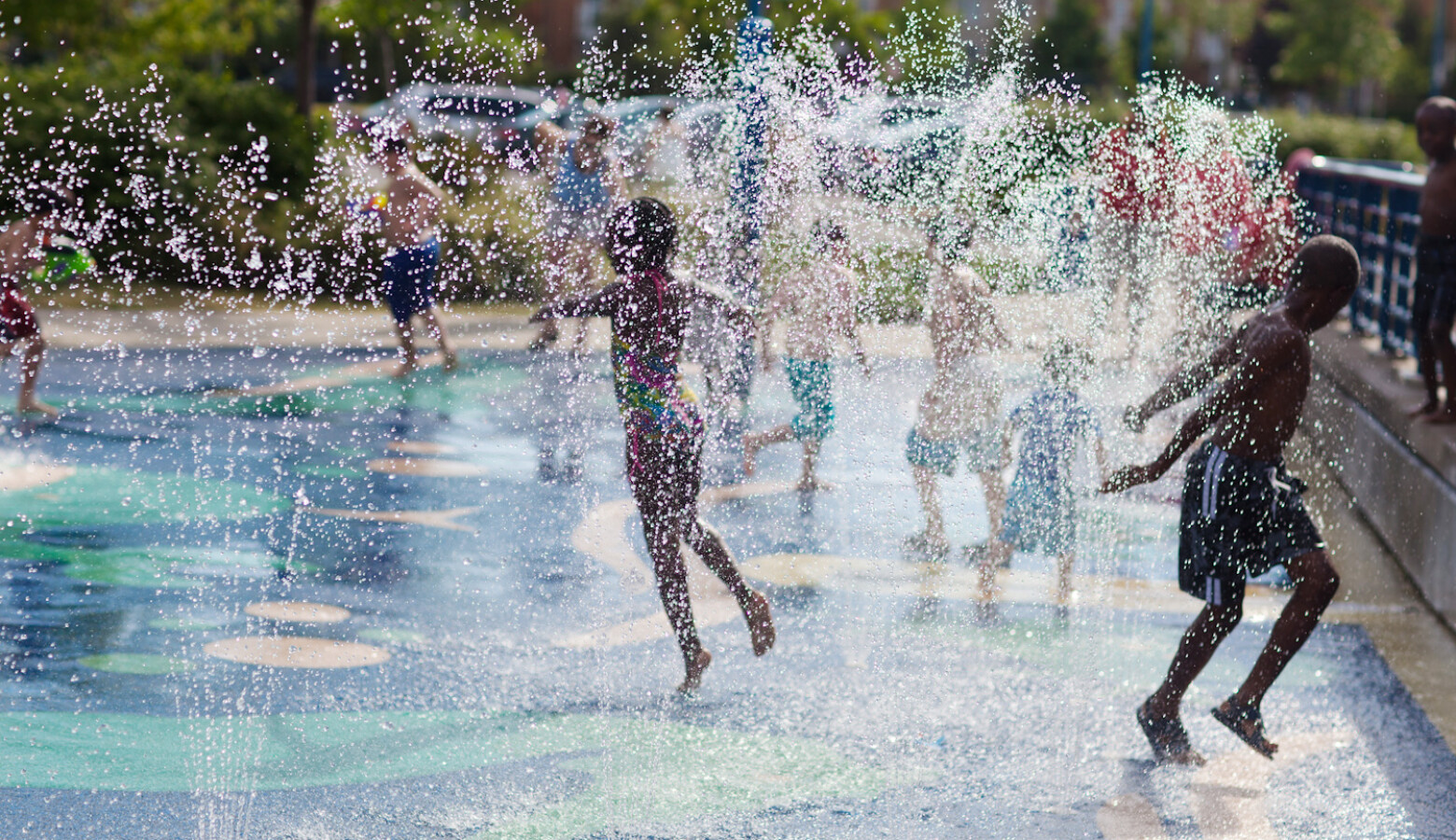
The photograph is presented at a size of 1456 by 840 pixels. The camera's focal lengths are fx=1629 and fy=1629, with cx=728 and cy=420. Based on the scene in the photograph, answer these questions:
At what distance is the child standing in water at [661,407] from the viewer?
4820 mm

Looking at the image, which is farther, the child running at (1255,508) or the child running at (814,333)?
the child running at (814,333)

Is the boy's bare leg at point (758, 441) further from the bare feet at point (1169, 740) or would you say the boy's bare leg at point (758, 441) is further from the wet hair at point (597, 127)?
the bare feet at point (1169, 740)

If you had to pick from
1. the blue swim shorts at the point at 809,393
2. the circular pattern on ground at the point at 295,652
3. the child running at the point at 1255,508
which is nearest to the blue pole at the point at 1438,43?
the blue swim shorts at the point at 809,393

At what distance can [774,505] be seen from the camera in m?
7.44

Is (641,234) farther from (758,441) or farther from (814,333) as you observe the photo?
(758,441)

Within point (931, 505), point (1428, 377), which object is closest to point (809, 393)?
point (931, 505)

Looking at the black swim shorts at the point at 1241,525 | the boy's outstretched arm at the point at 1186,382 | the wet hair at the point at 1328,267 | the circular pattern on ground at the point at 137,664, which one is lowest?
the circular pattern on ground at the point at 137,664

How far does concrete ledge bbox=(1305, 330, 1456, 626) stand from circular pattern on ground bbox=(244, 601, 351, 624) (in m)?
4.03

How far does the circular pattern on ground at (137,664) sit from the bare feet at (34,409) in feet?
13.5

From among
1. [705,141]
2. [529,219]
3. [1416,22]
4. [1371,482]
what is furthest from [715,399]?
[1416,22]

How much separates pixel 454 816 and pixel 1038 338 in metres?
5.30

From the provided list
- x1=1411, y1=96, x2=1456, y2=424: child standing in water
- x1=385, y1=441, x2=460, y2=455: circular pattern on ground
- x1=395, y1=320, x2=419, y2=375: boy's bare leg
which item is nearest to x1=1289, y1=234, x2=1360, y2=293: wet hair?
x1=1411, y1=96, x2=1456, y2=424: child standing in water

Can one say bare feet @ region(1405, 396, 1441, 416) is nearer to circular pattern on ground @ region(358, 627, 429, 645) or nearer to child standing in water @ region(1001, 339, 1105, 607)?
child standing in water @ region(1001, 339, 1105, 607)

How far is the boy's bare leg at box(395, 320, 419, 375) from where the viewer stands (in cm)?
1080
